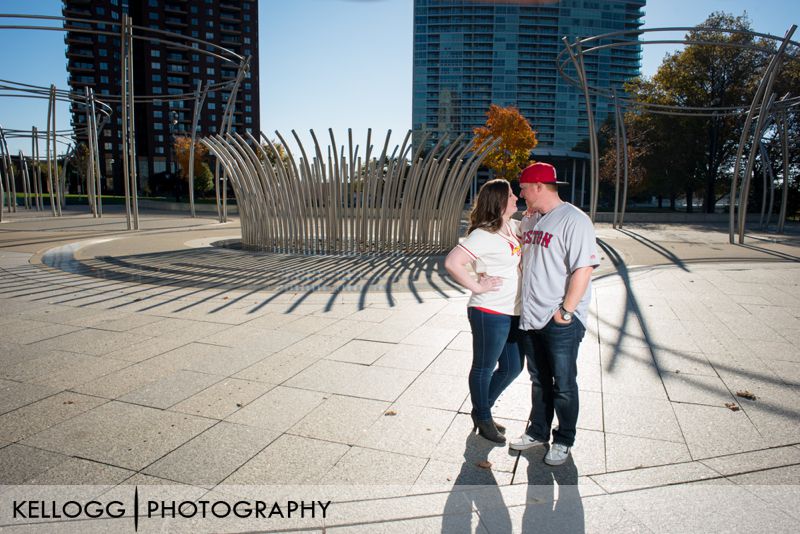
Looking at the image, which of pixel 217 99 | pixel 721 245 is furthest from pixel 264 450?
pixel 217 99

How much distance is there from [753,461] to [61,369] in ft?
15.7

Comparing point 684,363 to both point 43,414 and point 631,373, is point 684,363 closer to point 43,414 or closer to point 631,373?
point 631,373

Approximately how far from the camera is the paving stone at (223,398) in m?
3.57

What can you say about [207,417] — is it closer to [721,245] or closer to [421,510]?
[421,510]

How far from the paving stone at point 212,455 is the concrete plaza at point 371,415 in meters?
0.01

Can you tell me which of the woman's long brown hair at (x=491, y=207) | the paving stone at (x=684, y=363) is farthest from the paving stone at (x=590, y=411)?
the woman's long brown hair at (x=491, y=207)

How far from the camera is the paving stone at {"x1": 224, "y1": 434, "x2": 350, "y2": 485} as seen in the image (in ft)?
8.96

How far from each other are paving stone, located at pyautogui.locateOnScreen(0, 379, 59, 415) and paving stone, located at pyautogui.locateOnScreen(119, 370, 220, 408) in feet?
1.89

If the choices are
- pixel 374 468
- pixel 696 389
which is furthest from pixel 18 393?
pixel 696 389

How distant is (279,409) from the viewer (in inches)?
142

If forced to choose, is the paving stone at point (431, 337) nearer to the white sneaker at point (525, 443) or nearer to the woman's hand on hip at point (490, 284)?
the white sneaker at point (525, 443)

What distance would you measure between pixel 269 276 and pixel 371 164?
4209mm

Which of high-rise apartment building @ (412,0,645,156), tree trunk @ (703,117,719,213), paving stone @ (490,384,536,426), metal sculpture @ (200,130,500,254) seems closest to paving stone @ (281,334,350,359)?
paving stone @ (490,384,536,426)

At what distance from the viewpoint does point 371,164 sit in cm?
→ 1221
